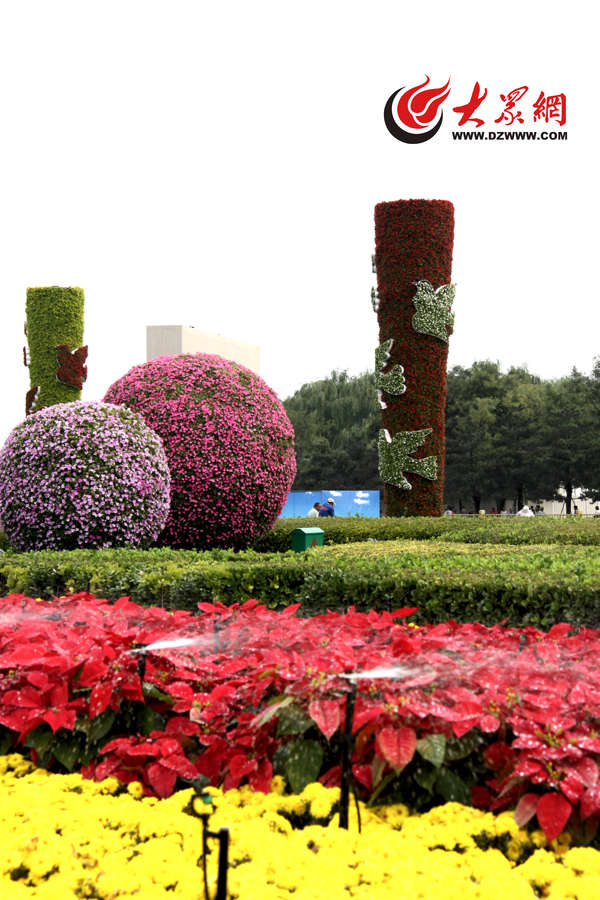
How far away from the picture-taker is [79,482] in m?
7.78

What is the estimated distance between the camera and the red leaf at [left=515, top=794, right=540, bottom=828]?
2039 mm

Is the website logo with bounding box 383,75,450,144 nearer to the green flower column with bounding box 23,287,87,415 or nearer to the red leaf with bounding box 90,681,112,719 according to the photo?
the red leaf with bounding box 90,681,112,719

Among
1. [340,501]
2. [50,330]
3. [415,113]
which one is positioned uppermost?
[415,113]

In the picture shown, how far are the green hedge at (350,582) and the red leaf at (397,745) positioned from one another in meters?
2.26

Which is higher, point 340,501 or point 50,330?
point 50,330

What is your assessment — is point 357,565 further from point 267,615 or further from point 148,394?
point 148,394

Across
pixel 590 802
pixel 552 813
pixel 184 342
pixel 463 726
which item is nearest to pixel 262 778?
pixel 463 726

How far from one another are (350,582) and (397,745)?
102 inches

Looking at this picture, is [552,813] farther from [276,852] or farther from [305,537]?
[305,537]

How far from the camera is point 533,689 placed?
2.42 meters

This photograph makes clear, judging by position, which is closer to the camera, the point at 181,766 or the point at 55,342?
the point at 181,766

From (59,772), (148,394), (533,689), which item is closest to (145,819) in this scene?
(59,772)

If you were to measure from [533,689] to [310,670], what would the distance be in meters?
0.75

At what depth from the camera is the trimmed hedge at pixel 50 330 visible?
21.3 m
